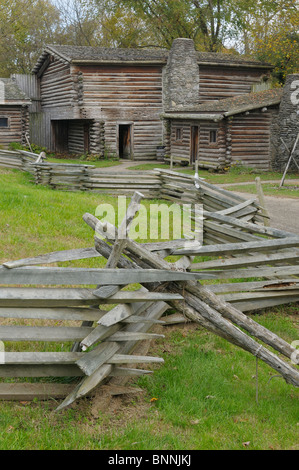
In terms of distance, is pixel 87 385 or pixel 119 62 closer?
pixel 87 385

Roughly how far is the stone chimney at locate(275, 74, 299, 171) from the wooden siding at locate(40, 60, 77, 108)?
10788 mm

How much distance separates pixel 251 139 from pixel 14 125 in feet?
41.9

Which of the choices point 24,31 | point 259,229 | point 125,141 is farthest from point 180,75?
point 259,229

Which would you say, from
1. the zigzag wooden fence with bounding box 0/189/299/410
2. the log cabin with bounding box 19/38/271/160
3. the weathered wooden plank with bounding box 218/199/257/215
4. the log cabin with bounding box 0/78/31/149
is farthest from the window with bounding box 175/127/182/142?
the zigzag wooden fence with bounding box 0/189/299/410

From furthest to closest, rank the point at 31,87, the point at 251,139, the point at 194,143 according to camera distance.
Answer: the point at 31,87 → the point at 194,143 → the point at 251,139

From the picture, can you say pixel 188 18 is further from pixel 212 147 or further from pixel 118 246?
pixel 118 246

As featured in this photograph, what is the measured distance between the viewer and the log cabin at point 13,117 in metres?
28.4

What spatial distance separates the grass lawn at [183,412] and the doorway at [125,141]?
23.9 meters

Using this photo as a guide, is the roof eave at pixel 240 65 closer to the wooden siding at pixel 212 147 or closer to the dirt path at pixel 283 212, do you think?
the wooden siding at pixel 212 147

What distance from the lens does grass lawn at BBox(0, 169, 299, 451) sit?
4.06 metres

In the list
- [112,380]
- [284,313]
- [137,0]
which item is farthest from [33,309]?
[137,0]

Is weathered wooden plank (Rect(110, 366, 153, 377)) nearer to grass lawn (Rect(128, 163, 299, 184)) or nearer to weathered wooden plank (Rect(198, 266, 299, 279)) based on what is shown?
weathered wooden plank (Rect(198, 266, 299, 279))

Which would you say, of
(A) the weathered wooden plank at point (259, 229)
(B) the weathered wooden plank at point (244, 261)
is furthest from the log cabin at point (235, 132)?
(B) the weathered wooden plank at point (244, 261)

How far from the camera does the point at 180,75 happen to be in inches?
1146
